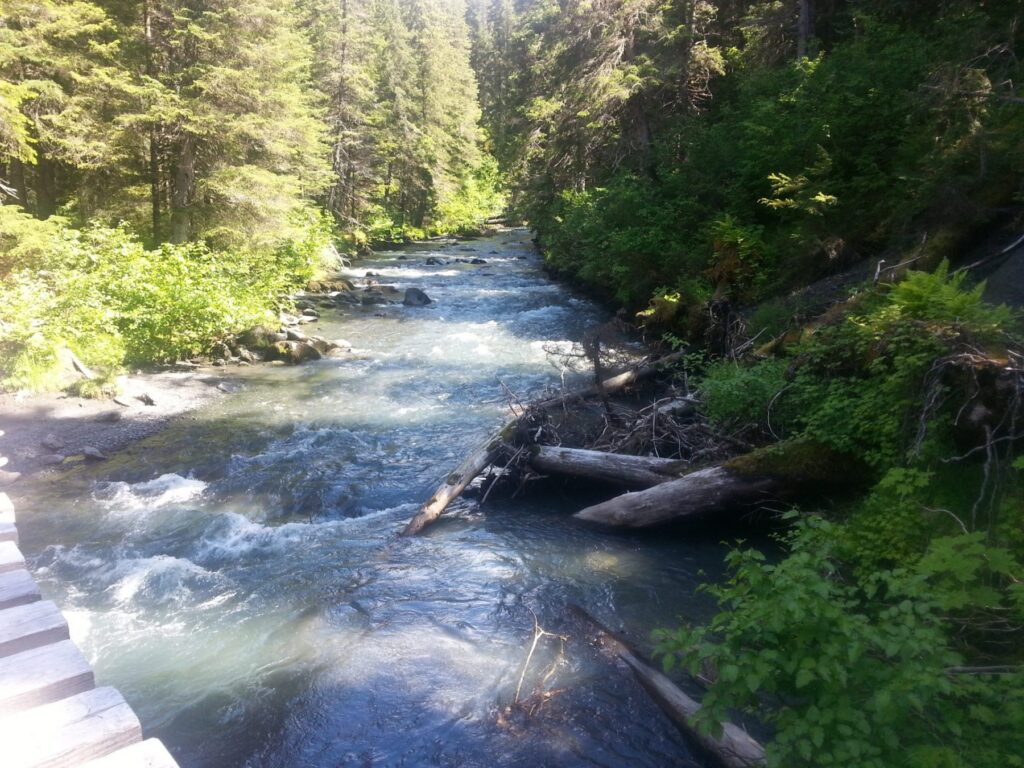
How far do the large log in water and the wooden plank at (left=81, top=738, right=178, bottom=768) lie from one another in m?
5.89

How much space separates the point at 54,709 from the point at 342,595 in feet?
14.4

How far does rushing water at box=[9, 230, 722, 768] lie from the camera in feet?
16.1

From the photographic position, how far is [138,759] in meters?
2.21

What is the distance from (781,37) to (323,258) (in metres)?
18.3

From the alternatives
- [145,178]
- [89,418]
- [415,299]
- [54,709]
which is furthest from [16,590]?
[145,178]

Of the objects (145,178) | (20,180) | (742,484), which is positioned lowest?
(742,484)

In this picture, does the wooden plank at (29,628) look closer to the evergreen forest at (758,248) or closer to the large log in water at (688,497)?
the evergreen forest at (758,248)

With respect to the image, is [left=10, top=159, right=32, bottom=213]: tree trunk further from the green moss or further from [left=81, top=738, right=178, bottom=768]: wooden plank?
[left=81, top=738, right=178, bottom=768]: wooden plank

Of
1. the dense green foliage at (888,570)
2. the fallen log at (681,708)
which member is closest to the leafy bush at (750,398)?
the dense green foliage at (888,570)

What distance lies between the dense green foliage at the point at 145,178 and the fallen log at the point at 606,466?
374 inches

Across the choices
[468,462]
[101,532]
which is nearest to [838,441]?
[468,462]

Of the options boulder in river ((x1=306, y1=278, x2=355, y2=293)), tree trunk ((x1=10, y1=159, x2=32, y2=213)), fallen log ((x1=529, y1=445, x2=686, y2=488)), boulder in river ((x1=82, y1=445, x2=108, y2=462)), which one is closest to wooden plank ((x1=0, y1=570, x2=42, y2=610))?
fallen log ((x1=529, y1=445, x2=686, y2=488))

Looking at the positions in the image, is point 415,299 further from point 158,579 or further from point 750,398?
point 158,579

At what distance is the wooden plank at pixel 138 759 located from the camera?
7.17 ft
